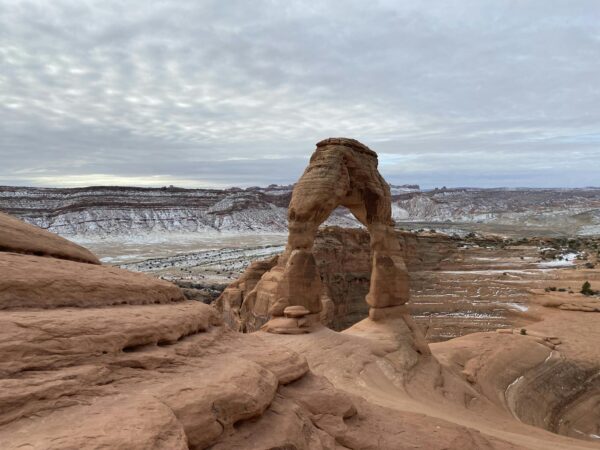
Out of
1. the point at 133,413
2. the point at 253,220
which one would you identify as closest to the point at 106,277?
the point at 133,413

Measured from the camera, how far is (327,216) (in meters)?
16.0

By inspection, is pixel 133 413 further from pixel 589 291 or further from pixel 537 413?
pixel 589 291

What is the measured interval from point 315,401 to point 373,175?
11.5 m

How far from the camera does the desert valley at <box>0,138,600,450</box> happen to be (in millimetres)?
4238

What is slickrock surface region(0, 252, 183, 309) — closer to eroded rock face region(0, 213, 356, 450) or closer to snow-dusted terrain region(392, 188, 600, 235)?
eroded rock face region(0, 213, 356, 450)

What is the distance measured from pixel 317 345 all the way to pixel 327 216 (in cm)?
474

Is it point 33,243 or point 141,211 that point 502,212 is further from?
point 33,243

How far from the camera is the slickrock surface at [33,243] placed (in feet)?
19.0

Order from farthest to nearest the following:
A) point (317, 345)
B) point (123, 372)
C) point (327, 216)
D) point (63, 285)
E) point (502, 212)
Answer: point (502, 212)
point (327, 216)
point (317, 345)
point (63, 285)
point (123, 372)

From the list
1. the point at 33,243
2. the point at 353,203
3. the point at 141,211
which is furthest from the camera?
the point at 141,211

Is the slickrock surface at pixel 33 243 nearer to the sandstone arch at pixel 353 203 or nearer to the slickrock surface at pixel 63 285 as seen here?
the slickrock surface at pixel 63 285

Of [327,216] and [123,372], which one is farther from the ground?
[327,216]

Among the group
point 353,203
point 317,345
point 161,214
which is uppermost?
point 353,203

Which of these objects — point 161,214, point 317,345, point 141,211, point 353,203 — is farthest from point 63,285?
point 161,214
